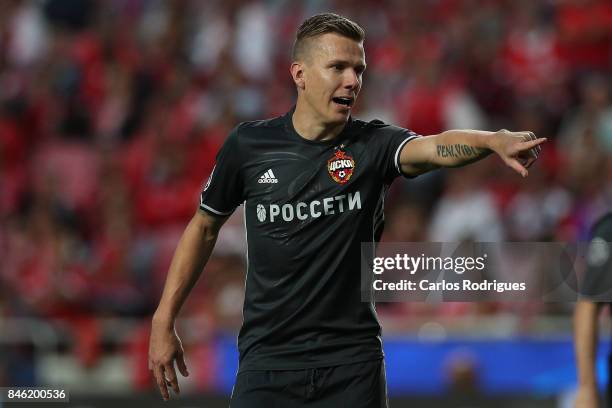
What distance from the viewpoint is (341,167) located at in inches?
194

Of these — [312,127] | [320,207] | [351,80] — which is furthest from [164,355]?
[351,80]

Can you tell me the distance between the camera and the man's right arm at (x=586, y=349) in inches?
204

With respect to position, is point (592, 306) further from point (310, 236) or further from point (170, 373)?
point (170, 373)

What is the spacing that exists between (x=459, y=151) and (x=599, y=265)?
121cm

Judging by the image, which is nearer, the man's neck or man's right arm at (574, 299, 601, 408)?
the man's neck

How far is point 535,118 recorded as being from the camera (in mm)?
10320

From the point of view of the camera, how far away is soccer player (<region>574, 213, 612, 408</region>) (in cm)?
520

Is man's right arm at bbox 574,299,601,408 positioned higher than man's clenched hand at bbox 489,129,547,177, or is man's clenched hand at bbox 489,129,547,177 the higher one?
man's clenched hand at bbox 489,129,547,177

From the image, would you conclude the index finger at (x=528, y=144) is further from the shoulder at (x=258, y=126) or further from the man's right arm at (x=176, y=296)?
the man's right arm at (x=176, y=296)

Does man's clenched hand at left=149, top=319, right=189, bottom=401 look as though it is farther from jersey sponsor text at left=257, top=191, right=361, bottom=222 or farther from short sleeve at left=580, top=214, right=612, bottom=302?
short sleeve at left=580, top=214, right=612, bottom=302

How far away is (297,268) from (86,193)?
6958mm

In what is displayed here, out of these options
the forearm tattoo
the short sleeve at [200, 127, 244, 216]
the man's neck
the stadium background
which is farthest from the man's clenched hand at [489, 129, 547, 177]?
the stadium background

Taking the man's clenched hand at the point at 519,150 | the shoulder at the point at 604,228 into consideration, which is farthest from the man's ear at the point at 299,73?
the shoulder at the point at 604,228

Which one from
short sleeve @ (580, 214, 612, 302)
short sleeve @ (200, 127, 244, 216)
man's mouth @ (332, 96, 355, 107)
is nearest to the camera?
man's mouth @ (332, 96, 355, 107)
